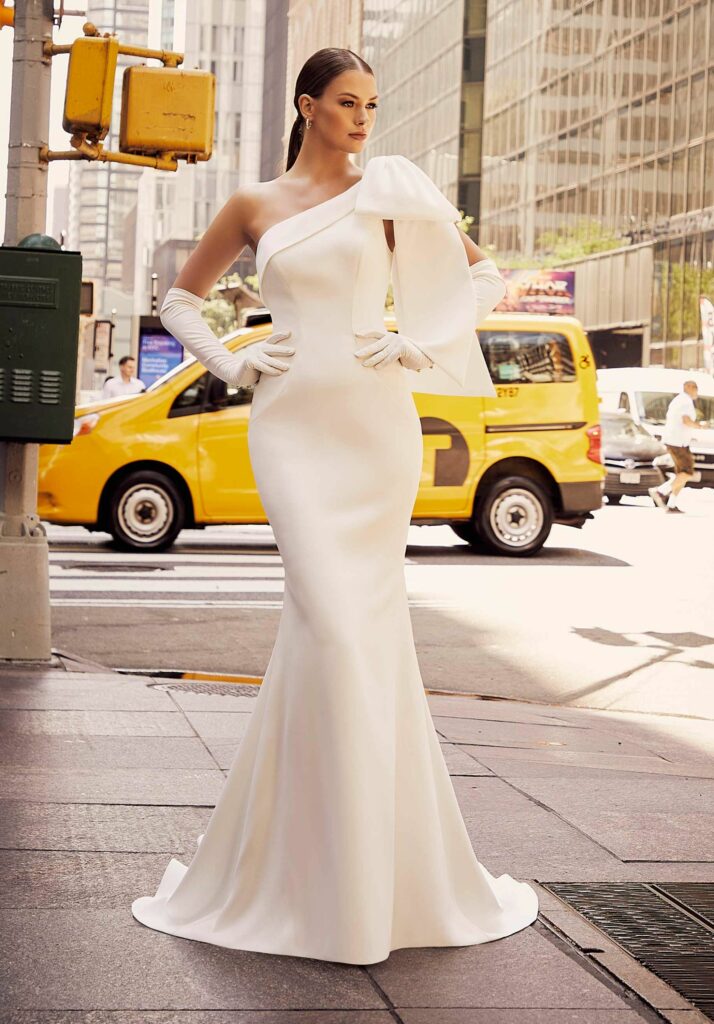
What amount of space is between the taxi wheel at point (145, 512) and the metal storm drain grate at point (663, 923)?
11253 millimetres

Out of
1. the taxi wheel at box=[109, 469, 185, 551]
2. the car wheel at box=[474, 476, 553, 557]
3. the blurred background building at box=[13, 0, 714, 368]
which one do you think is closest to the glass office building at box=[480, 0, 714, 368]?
the blurred background building at box=[13, 0, 714, 368]

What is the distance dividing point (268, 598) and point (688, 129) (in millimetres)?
51943

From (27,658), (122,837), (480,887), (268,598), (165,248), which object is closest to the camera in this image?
(480,887)

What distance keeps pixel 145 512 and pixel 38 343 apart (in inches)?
296

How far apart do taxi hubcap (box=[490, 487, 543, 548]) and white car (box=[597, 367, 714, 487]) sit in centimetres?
1191

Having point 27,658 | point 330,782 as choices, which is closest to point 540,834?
point 330,782

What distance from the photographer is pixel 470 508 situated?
16.1 m

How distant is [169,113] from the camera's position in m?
7.73

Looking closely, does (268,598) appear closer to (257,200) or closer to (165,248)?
(257,200)

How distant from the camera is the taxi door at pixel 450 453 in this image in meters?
15.8

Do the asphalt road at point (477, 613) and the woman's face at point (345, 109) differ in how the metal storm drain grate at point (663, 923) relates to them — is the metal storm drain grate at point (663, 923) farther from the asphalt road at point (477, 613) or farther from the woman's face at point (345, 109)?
the asphalt road at point (477, 613)

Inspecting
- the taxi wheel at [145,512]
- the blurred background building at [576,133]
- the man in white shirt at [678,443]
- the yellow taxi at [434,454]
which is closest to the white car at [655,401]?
the man in white shirt at [678,443]

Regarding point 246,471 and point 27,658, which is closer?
point 27,658

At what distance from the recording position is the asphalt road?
29.8 ft
